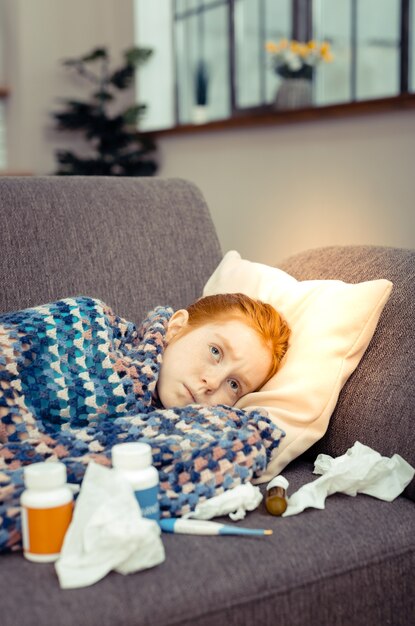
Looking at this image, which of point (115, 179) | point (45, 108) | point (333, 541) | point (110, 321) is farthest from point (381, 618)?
point (45, 108)

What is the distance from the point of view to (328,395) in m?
1.42

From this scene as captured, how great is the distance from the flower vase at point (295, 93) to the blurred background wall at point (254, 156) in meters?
→ 0.16

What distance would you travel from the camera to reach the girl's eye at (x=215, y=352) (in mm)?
1440

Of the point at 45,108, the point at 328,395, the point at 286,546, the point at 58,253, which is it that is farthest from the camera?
the point at 45,108

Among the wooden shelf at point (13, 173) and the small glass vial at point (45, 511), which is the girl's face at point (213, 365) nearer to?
the small glass vial at point (45, 511)

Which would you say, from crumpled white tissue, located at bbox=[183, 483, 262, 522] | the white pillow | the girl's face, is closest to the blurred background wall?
the white pillow

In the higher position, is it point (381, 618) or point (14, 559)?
point (14, 559)

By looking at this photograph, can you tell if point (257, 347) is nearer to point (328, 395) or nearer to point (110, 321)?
point (328, 395)

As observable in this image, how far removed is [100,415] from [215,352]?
0.81 feet

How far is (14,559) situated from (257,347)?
583mm

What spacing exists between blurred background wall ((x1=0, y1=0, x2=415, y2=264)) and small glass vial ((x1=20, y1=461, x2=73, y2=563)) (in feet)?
7.57

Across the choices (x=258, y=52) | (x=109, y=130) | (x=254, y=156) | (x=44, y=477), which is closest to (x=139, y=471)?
(x=44, y=477)

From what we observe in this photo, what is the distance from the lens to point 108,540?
997 mm

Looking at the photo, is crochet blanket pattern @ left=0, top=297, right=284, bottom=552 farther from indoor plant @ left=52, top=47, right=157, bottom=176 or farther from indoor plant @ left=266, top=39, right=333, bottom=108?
indoor plant @ left=52, top=47, right=157, bottom=176
